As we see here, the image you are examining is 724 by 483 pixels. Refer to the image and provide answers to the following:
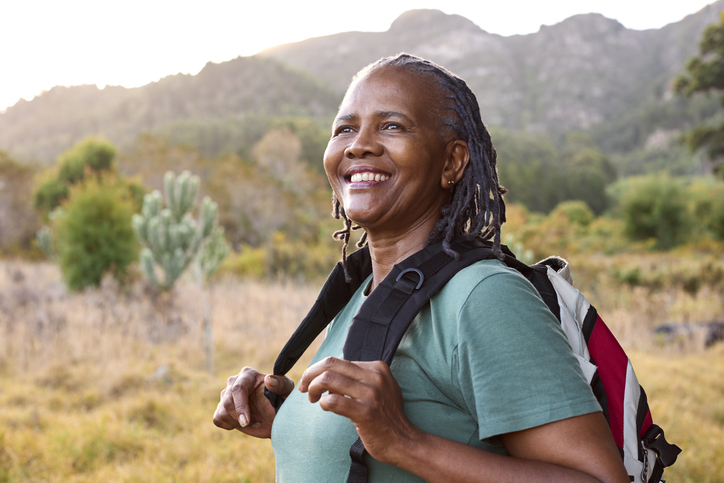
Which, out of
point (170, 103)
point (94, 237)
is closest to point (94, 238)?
point (94, 237)

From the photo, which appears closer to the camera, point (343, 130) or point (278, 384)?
point (343, 130)

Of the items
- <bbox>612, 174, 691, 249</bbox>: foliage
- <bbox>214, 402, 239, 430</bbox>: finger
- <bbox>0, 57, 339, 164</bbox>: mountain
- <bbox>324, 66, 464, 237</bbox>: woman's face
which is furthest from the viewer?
<bbox>0, 57, 339, 164</bbox>: mountain

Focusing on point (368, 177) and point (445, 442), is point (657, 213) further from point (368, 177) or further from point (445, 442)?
point (445, 442)

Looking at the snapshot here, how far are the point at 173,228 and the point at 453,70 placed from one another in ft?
70.1

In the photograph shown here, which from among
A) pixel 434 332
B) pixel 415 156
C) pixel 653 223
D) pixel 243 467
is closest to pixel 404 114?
pixel 415 156

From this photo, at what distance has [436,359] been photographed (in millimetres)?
1018

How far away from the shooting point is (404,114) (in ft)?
4.06

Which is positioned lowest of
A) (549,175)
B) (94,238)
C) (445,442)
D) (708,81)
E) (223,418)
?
(549,175)

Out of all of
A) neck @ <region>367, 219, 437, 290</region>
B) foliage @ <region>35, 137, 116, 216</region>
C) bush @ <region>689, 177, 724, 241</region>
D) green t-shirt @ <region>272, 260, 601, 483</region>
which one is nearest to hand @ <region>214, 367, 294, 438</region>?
green t-shirt @ <region>272, 260, 601, 483</region>

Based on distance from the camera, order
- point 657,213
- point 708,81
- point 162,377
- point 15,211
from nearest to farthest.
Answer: point 162,377
point 708,81
point 15,211
point 657,213

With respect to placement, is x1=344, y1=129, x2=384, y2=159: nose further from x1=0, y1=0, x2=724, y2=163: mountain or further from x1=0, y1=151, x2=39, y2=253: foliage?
x1=0, y1=0, x2=724, y2=163: mountain

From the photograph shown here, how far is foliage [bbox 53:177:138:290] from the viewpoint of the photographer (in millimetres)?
10453

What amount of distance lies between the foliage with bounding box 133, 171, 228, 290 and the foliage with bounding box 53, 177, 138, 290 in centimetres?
255

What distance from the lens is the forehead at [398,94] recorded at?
1.25 metres
